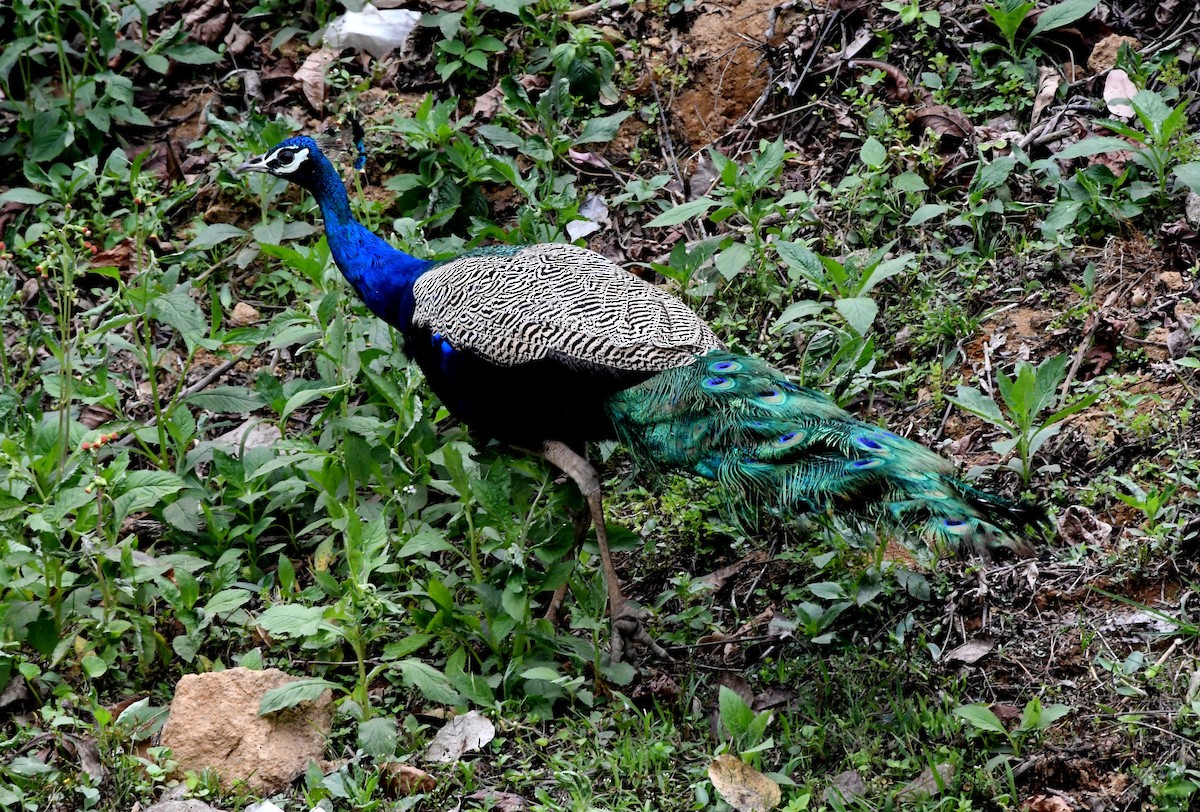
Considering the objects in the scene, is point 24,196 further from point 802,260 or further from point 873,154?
point 873,154

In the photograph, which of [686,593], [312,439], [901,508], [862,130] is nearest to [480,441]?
[312,439]

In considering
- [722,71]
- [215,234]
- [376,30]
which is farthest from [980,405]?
[376,30]

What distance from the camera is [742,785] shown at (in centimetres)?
326

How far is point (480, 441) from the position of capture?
4.62m

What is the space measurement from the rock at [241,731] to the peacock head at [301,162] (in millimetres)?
2012

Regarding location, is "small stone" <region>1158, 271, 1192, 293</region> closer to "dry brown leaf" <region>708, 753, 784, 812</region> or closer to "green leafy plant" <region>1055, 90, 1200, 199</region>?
"green leafy plant" <region>1055, 90, 1200, 199</region>

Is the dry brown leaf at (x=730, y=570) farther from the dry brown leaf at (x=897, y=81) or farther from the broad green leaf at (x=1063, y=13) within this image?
the broad green leaf at (x=1063, y=13)

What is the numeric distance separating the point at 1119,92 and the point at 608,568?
296cm

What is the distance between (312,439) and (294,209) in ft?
5.10

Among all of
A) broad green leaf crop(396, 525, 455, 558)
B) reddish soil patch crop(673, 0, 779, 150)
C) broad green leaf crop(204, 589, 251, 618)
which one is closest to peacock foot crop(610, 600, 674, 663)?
broad green leaf crop(396, 525, 455, 558)

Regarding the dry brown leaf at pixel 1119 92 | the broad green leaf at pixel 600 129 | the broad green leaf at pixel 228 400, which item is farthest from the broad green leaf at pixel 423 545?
the dry brown leaf at pixel 1119 92

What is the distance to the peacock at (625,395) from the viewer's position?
11.1 ft

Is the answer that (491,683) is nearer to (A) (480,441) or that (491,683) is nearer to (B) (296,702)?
(B) (296,702)

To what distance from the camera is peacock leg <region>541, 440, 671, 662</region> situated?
3926 millimetres
